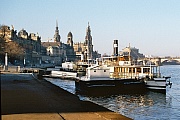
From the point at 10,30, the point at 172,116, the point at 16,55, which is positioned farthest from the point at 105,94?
the point at 10,30

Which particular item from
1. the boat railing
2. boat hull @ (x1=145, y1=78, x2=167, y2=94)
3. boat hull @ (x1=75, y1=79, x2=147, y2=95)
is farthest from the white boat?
the boat railing

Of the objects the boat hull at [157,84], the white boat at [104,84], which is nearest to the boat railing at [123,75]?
the boat hull at [157,84]

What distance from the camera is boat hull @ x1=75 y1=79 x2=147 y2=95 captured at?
35188 millimetres

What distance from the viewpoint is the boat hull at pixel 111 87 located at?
3519 centimetres

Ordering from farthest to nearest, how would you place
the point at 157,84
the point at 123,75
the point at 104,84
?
the point at 123,75, the point at 157,84, the point at 104,84

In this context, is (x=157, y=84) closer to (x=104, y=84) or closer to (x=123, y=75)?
(x=123, y=75)

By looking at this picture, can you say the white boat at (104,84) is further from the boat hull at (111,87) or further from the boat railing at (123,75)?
the boat railing at (123,75)

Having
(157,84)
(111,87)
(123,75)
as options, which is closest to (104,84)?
(111,87)

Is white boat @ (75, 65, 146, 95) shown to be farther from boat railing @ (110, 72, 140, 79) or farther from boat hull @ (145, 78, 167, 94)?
boat railing @ (110, 72, 140, 79)

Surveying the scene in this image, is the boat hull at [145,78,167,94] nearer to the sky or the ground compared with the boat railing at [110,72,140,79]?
nearer to the ground

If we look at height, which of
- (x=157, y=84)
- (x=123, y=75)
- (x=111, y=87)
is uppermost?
(x=123, y=75)

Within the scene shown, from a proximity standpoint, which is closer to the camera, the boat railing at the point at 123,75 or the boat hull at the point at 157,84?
the boat hull at the point at 157,84

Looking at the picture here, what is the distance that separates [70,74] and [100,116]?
53092 mm

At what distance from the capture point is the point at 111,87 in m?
35.7
